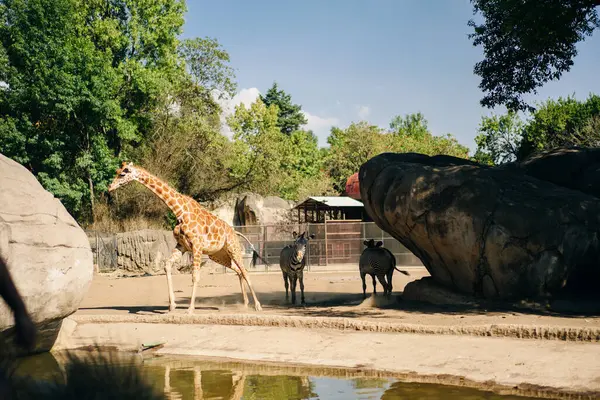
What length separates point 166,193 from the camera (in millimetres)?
13711

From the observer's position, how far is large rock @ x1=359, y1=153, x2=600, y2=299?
12664 millimetres

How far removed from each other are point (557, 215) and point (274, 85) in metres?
71.4

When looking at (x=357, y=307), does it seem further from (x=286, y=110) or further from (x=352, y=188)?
(x=286, y=110)

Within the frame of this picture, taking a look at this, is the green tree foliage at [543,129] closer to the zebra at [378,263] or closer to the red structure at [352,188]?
the red structure at [352,188]

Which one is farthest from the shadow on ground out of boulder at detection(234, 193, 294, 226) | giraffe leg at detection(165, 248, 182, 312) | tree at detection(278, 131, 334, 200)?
tree at detection(278, 131, 334, 200)

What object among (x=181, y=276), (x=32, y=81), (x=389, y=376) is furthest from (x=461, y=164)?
(x=32, y=81)

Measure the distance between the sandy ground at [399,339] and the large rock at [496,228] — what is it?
915 mm

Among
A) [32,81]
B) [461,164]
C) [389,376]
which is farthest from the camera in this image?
[32,81]

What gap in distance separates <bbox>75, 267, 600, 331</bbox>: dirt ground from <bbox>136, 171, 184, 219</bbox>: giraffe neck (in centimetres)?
205

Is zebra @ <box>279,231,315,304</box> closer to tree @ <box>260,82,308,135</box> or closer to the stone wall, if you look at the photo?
the stone wall

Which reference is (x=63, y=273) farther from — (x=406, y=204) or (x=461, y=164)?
(x=461, y=164)

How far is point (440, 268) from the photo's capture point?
1430 centimetres

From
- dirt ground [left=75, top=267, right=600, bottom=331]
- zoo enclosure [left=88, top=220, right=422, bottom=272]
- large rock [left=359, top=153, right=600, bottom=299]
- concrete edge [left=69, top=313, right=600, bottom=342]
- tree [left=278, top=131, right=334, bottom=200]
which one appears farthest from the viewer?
tree [left=278, top=131, right=334, bottom=200]

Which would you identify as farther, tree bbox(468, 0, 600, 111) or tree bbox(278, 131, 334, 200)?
tree bbox(278, 131, 334, 200)
